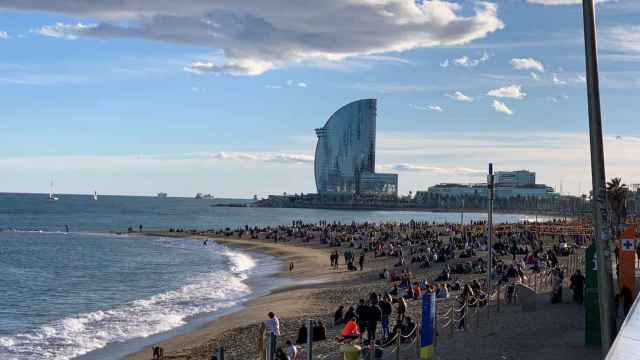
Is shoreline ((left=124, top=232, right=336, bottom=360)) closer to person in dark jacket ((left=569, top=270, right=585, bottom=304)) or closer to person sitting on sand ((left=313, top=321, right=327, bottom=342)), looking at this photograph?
person sitting on sand ((left=313, top=321, right=327, bottom=342))

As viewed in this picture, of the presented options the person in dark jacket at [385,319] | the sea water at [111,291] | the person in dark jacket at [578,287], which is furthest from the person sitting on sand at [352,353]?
the sea water at [111,291]

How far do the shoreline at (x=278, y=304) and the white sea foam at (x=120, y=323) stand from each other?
1261 millimetres

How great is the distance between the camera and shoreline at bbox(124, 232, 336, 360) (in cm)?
1995

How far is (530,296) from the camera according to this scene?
18.8 meters

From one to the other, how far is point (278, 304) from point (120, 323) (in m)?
5.75

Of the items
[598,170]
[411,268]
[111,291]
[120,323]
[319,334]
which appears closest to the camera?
[598,170]

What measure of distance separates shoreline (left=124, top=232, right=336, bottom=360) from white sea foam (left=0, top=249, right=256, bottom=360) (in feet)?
4.14

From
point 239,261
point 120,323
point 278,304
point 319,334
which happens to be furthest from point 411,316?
point 239,261

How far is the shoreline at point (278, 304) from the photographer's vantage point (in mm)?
19953

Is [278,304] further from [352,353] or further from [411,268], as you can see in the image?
[352,353]

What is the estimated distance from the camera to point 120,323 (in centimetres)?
2394

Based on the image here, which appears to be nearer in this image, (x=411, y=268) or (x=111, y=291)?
(x=111, y=291)

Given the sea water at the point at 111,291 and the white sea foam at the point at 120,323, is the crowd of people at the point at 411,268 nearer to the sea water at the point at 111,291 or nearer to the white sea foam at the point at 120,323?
the sea water at the point at 111,291

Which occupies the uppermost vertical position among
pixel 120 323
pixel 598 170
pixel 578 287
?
pixel 598 170
